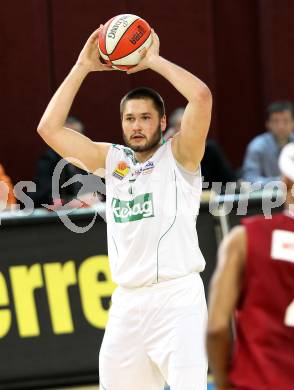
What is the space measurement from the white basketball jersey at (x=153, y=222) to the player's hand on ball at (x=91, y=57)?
720mm

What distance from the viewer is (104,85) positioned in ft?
42.4

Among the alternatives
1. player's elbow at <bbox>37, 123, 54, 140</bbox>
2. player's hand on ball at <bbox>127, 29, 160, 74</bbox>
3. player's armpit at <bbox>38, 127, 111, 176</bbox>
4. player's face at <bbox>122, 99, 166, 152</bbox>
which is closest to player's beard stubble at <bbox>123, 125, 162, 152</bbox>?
player's face at <bbox>122, 99, 166, 152</bbox>

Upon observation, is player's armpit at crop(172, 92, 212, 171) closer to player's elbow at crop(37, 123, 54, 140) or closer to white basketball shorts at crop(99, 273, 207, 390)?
white basketball shorts at crop(99, 273, 207, 390)

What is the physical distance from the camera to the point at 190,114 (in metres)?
5.90

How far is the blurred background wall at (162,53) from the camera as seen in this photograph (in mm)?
12617

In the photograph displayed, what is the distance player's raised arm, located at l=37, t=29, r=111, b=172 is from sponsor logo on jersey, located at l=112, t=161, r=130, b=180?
0.17 metres

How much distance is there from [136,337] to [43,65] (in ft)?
24.0

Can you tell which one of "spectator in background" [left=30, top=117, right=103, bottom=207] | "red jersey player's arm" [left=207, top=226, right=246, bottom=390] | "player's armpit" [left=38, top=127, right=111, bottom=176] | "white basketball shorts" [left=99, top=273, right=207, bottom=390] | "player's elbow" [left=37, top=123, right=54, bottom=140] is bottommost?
"white basketball shorts" [left=99, top=273, right=207, bottom=390]

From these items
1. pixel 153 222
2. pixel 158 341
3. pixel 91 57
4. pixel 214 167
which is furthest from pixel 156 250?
pixel 214 167

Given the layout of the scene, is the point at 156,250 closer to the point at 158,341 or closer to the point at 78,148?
the point at 158,341

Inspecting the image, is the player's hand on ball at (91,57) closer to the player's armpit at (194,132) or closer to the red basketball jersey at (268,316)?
the player's armpit at (194,132)

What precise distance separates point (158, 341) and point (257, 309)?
2.07 metres

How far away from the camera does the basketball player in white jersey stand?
230 inches

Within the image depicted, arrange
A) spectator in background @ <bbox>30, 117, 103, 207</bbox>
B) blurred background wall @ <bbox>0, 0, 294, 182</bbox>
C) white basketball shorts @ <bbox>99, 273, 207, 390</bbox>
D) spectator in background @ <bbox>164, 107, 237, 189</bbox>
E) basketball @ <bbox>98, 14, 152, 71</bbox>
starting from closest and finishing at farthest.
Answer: white basketball shorts @ <bbox>99, 273, 207, 390</bbox>, basketball @ <bbox>98, 14, 152, 71</bbox>, spectator in background @ <bbox>30, 117, 103, 207</bbox>, spectator in background @ <bbox>164, 107, 237, 189</bbox>, blurred background wall @ <bbox>0, 0, 294, 182</bbox>
